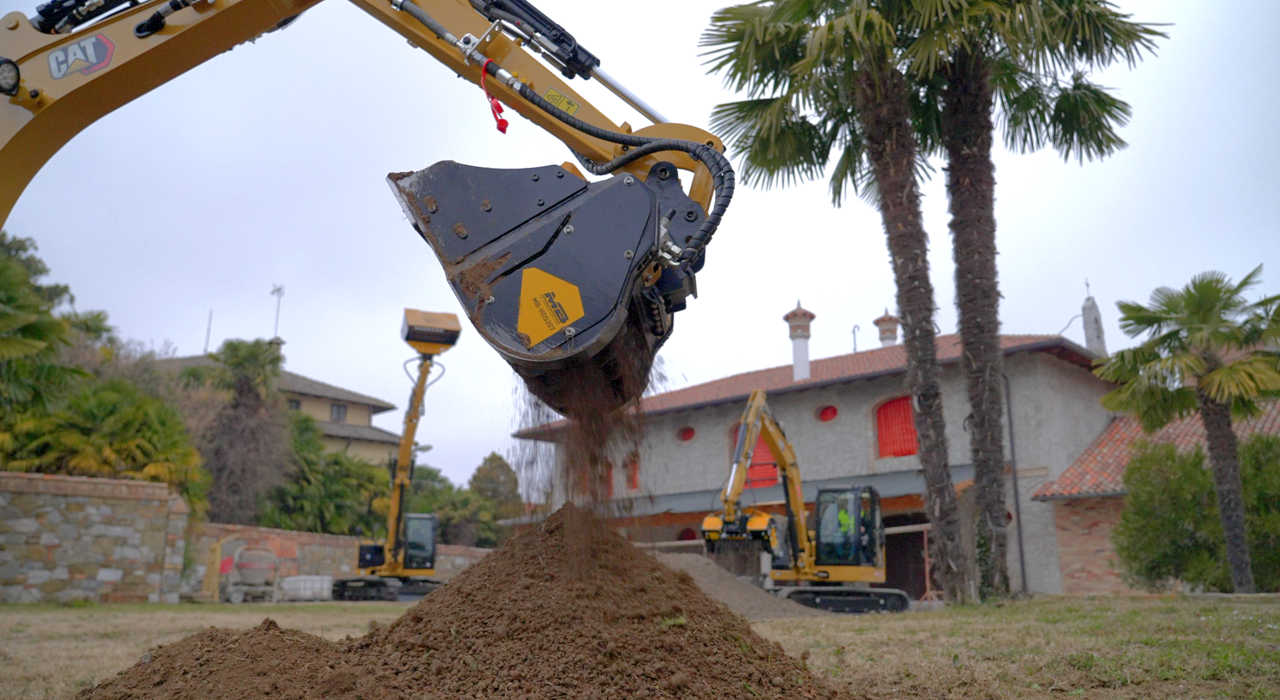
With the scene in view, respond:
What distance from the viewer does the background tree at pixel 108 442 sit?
1562 centimetres

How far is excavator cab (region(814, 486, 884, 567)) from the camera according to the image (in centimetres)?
1531

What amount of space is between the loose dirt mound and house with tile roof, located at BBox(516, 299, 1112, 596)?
56.4 inches

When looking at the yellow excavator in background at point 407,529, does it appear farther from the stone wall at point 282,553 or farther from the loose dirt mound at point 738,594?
the loose dirt mound at point 738,594

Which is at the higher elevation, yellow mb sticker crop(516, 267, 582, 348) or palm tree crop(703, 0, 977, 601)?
palm tree crop(703, 0, 977, 601)

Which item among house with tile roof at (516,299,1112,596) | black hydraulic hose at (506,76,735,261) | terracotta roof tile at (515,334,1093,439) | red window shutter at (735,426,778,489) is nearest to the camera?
black hydraulic hose at (506,76,735,261)

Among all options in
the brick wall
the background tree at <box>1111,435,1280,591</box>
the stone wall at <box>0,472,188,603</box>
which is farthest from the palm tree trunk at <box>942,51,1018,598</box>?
the stone wall at <box>0,472,188,603</box>

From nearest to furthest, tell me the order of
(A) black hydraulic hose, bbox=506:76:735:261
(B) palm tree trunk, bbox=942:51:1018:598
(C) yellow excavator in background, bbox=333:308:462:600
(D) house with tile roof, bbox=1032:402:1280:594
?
(A) black hydraulic hose, bbox=506:76:735:261, (B) palm tree trunk, bbox=942:51:1018:598, (C) yellow excavator in background, bbox=333:308:462:600, (D) house with tile roof, bbox=1032:402:1280:594

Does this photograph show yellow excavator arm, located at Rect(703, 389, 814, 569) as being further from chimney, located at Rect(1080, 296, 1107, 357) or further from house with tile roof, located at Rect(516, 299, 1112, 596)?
chimney, located at Rect(1080, 296, 1107, 357)

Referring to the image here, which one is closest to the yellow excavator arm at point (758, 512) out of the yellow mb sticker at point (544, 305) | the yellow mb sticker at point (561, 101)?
the yellow mb sticker at point (561, 101)

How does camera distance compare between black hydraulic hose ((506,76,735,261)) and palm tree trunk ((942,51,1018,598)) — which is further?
palm tree trunk ((942,51,1018,598))

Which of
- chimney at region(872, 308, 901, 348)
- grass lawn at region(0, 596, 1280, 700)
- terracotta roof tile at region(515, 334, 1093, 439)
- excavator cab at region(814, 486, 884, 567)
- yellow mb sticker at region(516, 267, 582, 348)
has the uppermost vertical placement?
chimney at region(872, 308, 901, 348)

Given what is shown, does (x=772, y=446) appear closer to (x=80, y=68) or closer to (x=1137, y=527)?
(x=1137, y=527)

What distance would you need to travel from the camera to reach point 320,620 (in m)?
11.5

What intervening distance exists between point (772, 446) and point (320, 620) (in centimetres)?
773
